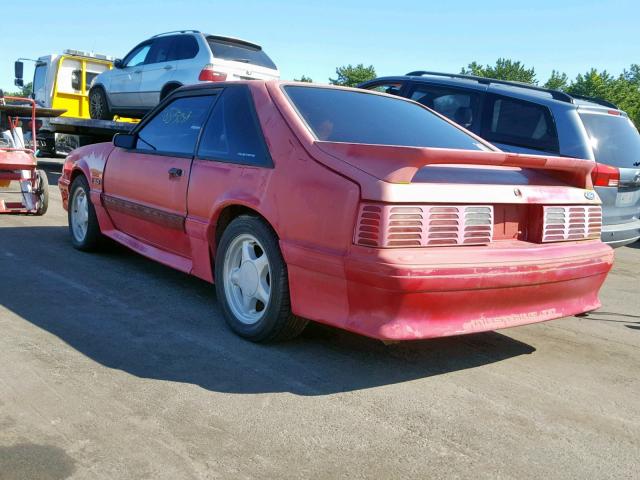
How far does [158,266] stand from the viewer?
5746 millimetres

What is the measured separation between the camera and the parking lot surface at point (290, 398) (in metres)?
2.48

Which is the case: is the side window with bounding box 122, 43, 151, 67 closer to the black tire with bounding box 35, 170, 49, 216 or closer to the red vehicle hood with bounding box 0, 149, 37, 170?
the red vehicle hood with bounding box 0, 149, 37, 170

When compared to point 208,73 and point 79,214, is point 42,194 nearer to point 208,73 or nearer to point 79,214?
point 79,214

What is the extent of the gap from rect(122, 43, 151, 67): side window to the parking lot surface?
8.60m

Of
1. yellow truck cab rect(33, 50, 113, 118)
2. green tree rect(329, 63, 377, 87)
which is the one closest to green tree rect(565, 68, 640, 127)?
green tree rect(329, 63, 377, 87)

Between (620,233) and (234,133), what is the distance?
13.4 ft

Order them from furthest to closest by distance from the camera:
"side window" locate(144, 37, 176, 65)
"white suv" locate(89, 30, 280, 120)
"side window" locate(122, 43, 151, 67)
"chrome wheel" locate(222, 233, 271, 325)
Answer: "side window" locate(122, 43, 151, 67) < "side window" locate(144, 37, 176, 65) < "white suv" locate(89, 30, 280, 120) < "chrome wheel" locate(222, 233, 271, 325)

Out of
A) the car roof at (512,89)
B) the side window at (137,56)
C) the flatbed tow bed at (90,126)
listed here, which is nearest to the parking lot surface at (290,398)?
the car roof at (512,89)

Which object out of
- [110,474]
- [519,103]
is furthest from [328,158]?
[519,103]

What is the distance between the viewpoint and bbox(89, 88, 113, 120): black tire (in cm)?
→ 1355

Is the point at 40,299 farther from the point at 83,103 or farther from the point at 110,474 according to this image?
the point at 83,103

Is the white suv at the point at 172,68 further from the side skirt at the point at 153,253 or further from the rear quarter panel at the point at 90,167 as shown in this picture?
the side skirt at the point at 153,253

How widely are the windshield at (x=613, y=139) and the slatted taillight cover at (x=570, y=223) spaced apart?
252cm

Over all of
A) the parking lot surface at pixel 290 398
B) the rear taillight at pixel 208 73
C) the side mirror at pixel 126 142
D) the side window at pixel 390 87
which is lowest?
the parking lot surface at pixel 290 398
